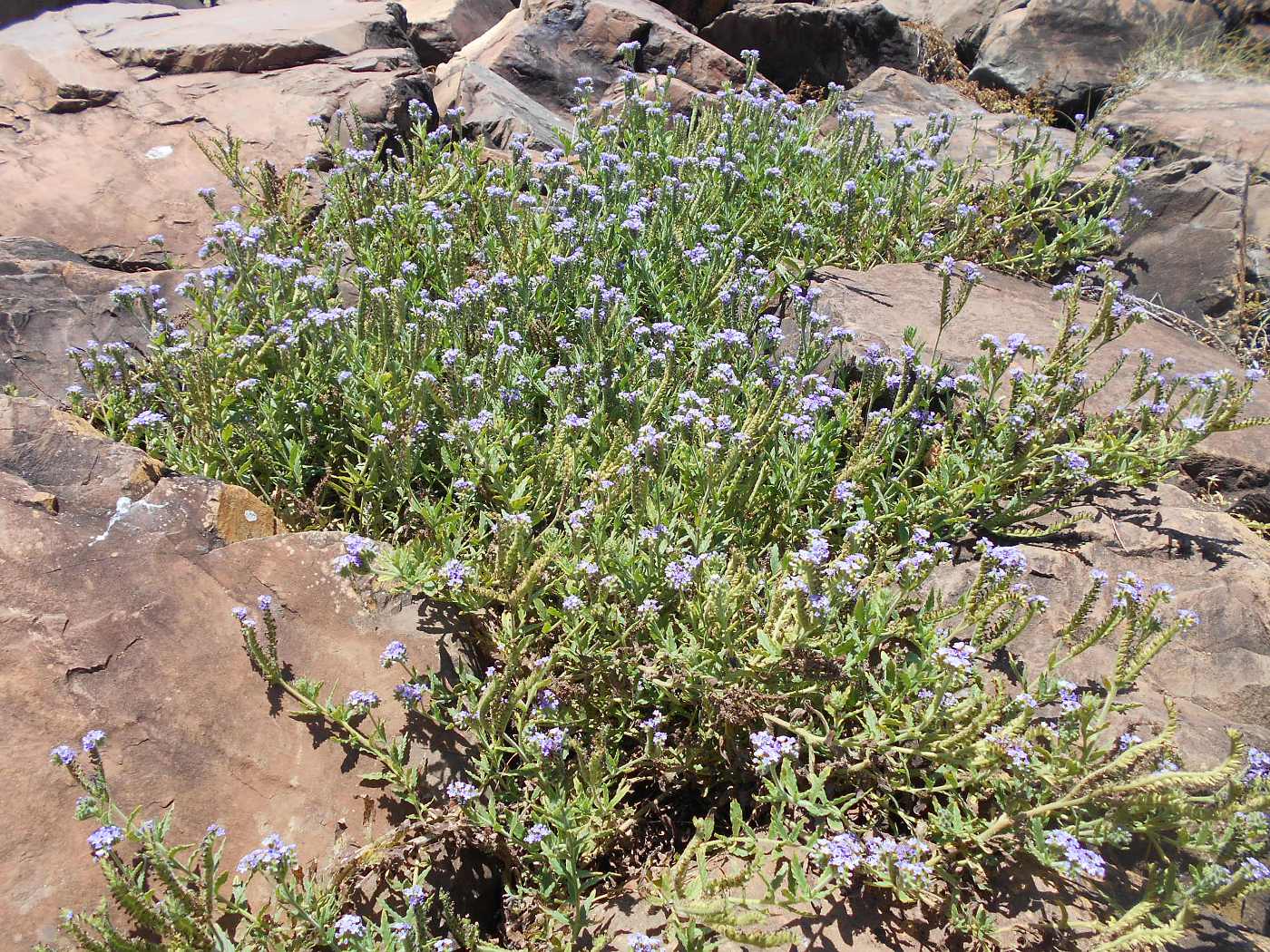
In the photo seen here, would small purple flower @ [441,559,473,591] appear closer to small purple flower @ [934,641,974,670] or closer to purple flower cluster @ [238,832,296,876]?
purple flower cluster @ [238,832,296,876]

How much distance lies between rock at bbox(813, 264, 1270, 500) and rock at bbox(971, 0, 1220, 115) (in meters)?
5.65

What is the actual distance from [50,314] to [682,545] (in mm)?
4074

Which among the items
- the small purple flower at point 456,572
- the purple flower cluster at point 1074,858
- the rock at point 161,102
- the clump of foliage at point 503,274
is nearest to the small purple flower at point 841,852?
the purple flower cluster at point 1074,858

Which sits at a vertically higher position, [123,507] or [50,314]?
[50,314]

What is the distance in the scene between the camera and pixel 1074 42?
11.0 meters

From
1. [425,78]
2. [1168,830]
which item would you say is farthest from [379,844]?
[425,78]

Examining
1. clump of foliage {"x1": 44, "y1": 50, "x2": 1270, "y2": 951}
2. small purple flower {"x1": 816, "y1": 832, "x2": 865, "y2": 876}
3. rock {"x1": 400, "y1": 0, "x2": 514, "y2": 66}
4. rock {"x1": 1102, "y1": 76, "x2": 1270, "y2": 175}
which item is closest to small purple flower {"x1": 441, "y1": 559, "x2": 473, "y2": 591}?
clump of foliage {"x1": 44, "y1": 50, "x2": 1270, "y2": 951}

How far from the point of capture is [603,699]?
382cm

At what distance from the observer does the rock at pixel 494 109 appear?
8.15m

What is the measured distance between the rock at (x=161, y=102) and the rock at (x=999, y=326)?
15.0 ft

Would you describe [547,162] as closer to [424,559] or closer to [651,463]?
[651,463]

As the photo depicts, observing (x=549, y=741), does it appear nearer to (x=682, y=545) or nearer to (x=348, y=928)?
(x=348, y=928)

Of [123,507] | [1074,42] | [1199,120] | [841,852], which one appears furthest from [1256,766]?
[1074,42]

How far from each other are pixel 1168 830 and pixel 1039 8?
11441 mm
